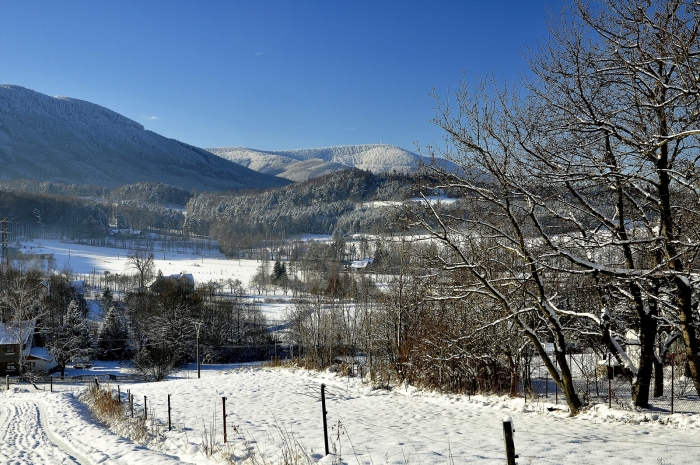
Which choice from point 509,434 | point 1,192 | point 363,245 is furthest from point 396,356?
point 1,192

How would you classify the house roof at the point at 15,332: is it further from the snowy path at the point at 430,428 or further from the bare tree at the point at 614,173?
the bare tree at the point at 614,173

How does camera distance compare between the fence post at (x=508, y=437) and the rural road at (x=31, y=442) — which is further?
the rural road at (x=31, y=442)

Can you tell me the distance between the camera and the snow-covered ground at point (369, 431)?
24.9ft

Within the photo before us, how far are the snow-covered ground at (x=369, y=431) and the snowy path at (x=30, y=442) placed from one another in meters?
0.04

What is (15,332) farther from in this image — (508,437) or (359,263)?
(359,263)

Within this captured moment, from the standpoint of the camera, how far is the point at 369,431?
1005cm

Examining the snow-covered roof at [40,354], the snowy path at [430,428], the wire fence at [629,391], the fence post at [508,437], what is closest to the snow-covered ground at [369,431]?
the snowy path at [430,428]

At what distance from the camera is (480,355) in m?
15.9

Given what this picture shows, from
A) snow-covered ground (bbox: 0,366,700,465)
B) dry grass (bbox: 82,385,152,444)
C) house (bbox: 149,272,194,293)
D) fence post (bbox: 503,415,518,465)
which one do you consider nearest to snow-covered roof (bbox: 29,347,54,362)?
house (bbox: 149,272,194,293)

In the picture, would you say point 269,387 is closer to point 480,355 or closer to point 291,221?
point 480,355

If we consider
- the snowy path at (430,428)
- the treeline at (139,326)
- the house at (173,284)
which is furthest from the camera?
the house at (173,284)

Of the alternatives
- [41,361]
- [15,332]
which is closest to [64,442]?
[15,332]

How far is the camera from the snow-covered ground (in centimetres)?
758

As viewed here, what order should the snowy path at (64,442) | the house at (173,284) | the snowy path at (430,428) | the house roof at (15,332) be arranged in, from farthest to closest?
the house at (173,284), the house roof at (15,332), the snowy path at (64,442), the snowy path at (430,428)
